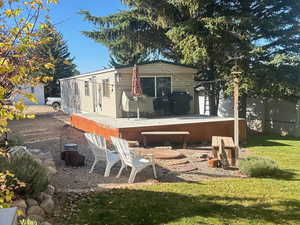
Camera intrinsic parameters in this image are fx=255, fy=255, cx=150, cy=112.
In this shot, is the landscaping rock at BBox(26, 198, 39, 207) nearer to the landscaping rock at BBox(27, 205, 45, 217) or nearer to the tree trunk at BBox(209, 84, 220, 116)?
the landscaping rock at BBox(27, 205, 45, 217)

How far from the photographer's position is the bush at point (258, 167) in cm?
557

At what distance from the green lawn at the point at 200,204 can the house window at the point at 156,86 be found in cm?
→ 723

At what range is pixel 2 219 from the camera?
84.4 inches

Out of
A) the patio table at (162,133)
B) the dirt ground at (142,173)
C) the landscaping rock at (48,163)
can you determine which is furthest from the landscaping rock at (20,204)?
the patio table at (162,133)

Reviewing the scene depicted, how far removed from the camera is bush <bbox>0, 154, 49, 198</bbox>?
11.2 ft

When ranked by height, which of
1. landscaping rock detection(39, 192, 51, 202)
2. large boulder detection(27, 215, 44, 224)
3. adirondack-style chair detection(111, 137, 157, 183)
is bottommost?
large boulder detection(27, 215, 44, 224)

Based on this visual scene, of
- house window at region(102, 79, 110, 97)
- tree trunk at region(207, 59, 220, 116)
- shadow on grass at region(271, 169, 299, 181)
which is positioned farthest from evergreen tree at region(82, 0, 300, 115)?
shadow on grass at region(271, 169, 299, 181)

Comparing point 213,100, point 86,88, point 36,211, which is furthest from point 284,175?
point 86,88

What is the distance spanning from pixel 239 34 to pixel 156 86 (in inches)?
170

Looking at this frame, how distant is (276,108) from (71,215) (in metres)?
11.9

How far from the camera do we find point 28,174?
348 centimetres

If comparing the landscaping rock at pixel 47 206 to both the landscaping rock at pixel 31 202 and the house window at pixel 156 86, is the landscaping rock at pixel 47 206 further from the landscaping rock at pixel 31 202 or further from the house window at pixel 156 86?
the house window at pixel 156 86

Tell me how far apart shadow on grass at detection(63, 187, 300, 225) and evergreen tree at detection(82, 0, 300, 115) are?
815 cm

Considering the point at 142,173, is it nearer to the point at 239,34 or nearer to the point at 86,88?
the point at 239,34
